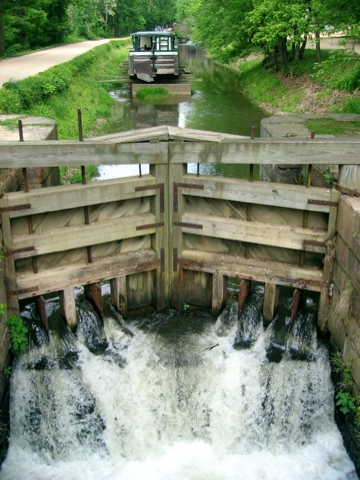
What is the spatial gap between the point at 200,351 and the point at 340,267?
236 cm

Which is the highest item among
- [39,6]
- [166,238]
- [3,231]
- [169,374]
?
[39,6]

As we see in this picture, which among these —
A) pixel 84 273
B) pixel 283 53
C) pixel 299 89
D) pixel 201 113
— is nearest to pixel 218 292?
pixel 84 273

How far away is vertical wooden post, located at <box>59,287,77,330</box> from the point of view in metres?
8.08

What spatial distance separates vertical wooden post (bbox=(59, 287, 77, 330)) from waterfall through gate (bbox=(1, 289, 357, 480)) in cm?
24

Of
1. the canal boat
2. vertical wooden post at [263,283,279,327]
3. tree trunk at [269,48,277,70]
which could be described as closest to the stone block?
vertical wooden post at [263,283,279,327]

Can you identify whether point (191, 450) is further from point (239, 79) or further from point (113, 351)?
point (239, 79)

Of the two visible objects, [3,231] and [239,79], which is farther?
[239,79]

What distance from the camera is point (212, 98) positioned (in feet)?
92.6

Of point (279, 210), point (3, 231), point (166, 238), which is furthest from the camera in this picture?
point (166, 238)

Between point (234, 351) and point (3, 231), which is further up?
point (3, 231)

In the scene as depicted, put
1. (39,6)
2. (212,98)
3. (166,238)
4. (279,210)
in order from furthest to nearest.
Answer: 1. (39,6)
2. (212,98)
3. (166,238)
4. (279,210)

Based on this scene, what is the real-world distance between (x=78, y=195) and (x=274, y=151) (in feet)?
9.29

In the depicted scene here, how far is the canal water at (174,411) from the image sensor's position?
24.1 feet

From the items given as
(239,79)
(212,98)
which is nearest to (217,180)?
(212,98)
